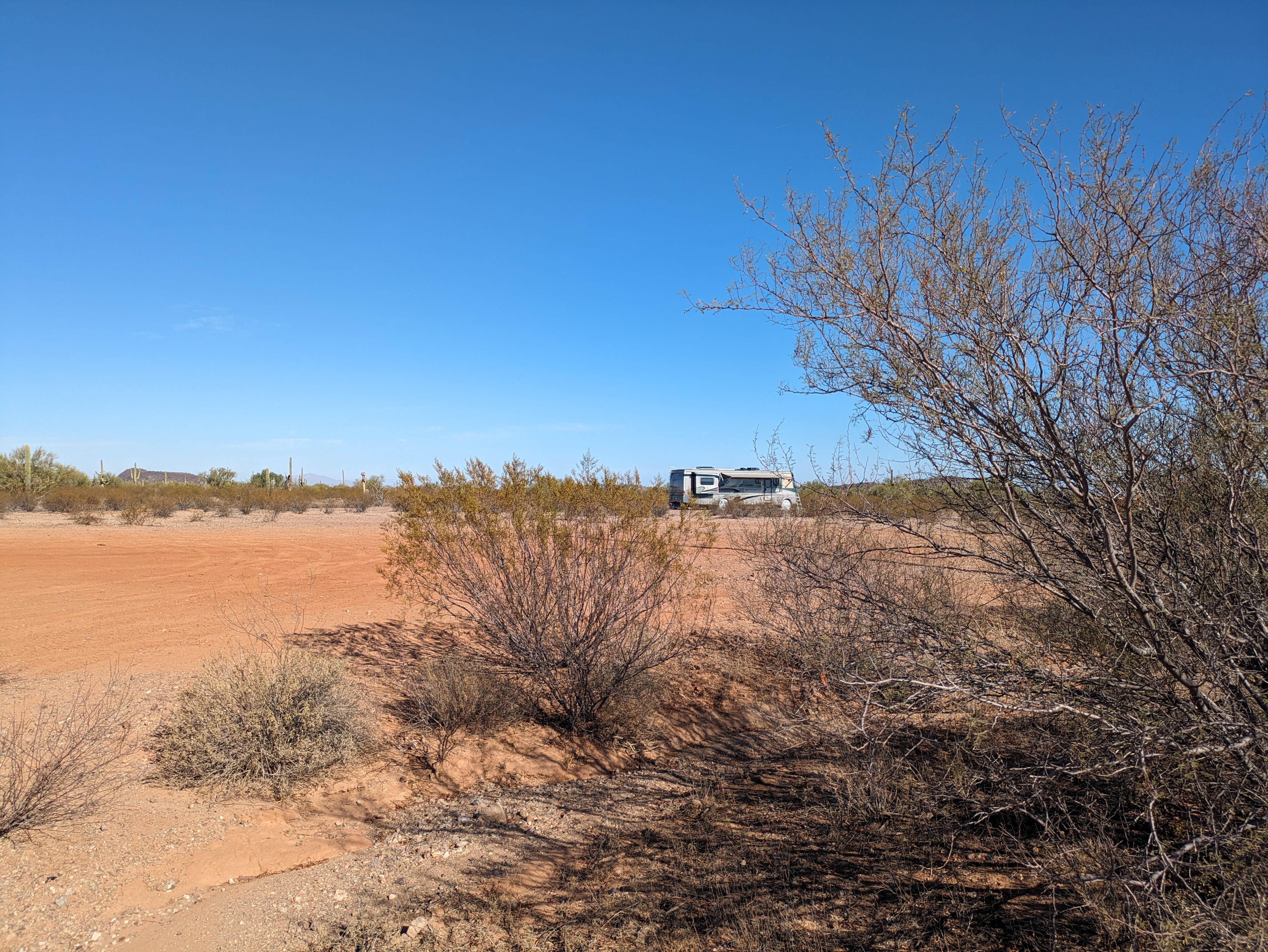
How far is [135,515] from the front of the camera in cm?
2542

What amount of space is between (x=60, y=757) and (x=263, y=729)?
127cm

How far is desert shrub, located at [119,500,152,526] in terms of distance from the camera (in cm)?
2517

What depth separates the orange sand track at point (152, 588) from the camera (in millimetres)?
8070

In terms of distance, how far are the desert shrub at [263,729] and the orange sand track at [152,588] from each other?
7.05 ft

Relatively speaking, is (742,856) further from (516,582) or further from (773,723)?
(516,582)

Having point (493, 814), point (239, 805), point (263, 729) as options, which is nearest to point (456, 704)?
point (493, 814)

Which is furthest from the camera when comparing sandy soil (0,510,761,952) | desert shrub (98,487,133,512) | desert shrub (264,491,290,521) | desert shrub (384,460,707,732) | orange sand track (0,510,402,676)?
desert shrub (264,491,290,521)

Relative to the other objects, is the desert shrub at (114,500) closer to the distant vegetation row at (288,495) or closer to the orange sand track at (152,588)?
the distant vegetation row at (288,495)

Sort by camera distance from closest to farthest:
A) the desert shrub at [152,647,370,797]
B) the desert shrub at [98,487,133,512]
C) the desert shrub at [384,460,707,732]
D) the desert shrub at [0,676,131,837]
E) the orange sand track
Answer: the desert shrub at [0,676,131,837], the desert shrub at [152,647,370,797], the desert shrub at [384,460,707,732], the orange sand track, the desert shrub at [98,487,133,512]

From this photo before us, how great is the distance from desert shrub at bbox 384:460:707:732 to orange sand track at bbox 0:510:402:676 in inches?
52.3

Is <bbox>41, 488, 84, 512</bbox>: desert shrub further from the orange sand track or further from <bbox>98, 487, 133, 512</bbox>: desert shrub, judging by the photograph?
the orange sand track

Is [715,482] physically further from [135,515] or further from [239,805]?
[239,805]

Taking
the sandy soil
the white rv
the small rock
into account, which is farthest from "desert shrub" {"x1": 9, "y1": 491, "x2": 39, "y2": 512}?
the small rock

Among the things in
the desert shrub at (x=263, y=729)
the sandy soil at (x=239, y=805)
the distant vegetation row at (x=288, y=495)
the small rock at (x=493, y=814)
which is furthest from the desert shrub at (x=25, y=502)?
the small rock at (x=493, y=814)
